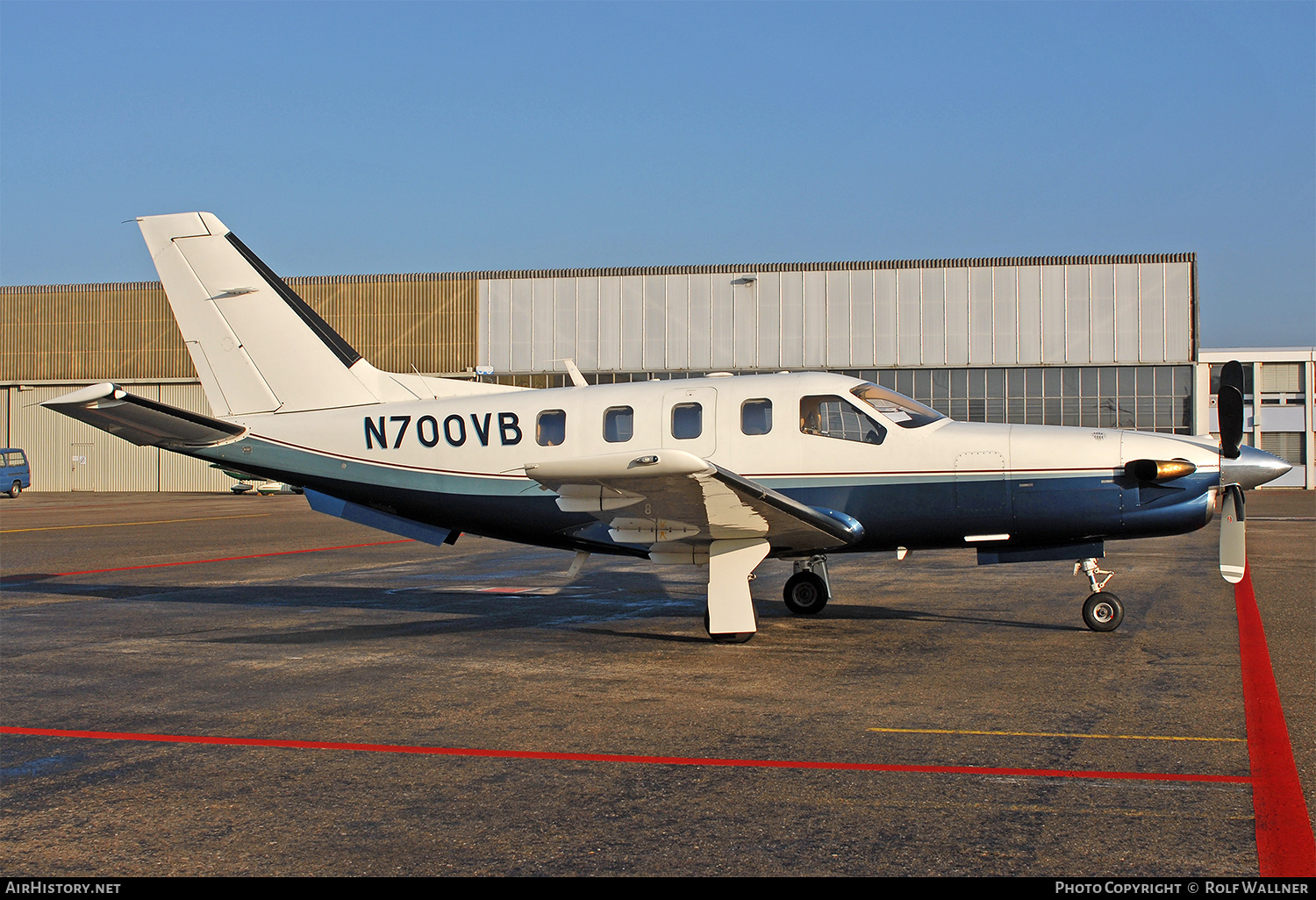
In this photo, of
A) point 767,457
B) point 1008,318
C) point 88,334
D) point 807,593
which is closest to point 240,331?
point 767,457

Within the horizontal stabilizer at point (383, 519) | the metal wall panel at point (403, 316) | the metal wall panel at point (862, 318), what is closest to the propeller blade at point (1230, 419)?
the horizontal stabilizer at point (383, 519)

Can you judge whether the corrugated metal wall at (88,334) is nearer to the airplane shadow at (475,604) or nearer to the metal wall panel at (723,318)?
the metal wall panel at (723,318)

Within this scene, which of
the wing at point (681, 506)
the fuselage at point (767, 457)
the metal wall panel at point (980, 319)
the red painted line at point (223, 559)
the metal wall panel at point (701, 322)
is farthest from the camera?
the metal wall panel at point (701, 322)

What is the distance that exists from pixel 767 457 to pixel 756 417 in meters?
0.43

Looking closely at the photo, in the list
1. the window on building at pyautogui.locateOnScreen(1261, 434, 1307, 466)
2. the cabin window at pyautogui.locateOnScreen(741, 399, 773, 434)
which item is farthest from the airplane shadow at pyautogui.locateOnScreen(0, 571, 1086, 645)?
the window on building at pyautogui.locateOnScreen(1261, 434, 1307, 466)

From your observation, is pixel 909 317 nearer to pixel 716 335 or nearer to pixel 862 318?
pixel 862 318

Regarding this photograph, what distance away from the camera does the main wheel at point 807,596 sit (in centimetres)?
1197

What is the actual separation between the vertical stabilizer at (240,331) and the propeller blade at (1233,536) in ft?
29.9

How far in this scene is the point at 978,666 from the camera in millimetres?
8797

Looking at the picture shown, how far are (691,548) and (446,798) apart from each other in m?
5.49

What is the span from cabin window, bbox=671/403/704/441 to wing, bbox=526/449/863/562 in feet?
3.65

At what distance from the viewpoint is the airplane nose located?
9.97m

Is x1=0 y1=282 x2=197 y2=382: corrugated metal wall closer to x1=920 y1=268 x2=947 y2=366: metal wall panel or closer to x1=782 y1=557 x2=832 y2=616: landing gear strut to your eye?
x1=920 y1=268 x2=947 y2=366: metal wall panel

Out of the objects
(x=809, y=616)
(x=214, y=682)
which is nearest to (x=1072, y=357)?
(x=809, y=616)
